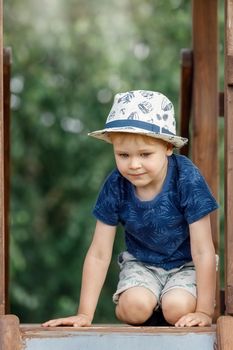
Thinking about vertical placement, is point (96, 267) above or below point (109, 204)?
below

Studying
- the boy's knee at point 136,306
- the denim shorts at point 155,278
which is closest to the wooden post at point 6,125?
the denim shorts at point 155,278

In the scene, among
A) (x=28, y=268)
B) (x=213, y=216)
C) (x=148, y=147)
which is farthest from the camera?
(x=28, y=268)

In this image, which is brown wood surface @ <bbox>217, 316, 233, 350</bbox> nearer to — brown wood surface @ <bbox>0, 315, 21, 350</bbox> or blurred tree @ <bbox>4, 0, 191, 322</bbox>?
brown wood surface @ <bbox>0, 315, 21, 350</bbox>

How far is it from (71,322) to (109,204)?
56 centimetres

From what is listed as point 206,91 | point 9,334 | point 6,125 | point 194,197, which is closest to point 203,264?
Result: point 194,197

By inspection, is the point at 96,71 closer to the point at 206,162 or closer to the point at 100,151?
the point at 100,151

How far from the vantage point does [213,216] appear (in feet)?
18.6

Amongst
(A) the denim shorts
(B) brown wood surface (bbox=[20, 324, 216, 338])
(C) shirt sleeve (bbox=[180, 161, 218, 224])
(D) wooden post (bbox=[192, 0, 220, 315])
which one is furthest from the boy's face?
(D) wooden post (bbox=[192, 0, 220, 315])

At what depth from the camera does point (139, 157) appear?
15.1 feet

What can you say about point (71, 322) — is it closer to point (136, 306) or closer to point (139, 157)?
point (136, 306)

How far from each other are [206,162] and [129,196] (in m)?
1.12

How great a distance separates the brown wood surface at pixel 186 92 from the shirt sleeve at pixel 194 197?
1.12 m

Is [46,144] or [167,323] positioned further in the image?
[46,144]

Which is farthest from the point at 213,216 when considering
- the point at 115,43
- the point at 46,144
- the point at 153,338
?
the point at 46,144
